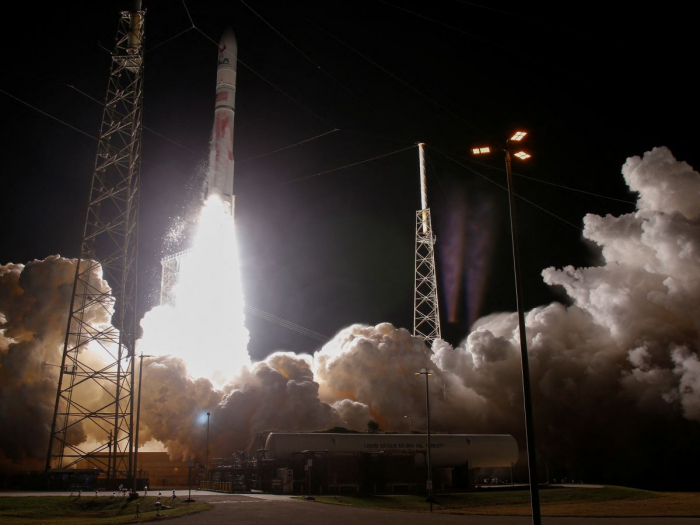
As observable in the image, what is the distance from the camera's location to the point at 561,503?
39.8m

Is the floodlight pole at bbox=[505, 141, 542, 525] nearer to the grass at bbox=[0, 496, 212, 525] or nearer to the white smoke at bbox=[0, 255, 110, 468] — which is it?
the grass at bbox=[0, 496, 212, 525]

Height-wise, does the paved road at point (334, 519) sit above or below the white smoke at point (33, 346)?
below

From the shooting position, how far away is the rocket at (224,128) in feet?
202

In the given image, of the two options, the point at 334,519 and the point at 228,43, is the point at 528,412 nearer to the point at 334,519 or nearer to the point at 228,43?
the point at 334,519

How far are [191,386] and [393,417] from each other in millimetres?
23877

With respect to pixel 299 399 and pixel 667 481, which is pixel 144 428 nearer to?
pixel 299 399

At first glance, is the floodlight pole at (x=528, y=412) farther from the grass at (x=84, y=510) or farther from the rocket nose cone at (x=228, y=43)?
the rocket nose cone at (x=228, y=43)

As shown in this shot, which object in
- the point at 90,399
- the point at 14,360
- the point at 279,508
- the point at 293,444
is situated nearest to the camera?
the point at 279,508

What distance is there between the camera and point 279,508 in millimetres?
31859

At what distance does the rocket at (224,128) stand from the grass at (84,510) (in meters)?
32.0

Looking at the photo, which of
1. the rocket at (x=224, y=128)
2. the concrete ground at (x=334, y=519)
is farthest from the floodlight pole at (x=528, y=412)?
the rocket at (x=224, y=128)

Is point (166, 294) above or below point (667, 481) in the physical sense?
above

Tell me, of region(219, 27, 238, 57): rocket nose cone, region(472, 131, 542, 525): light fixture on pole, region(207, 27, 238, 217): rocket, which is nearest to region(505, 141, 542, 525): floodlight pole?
region(472, 131, 542, 525): light fixture on pole

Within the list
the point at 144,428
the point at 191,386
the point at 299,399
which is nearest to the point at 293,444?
the point at 299,399
